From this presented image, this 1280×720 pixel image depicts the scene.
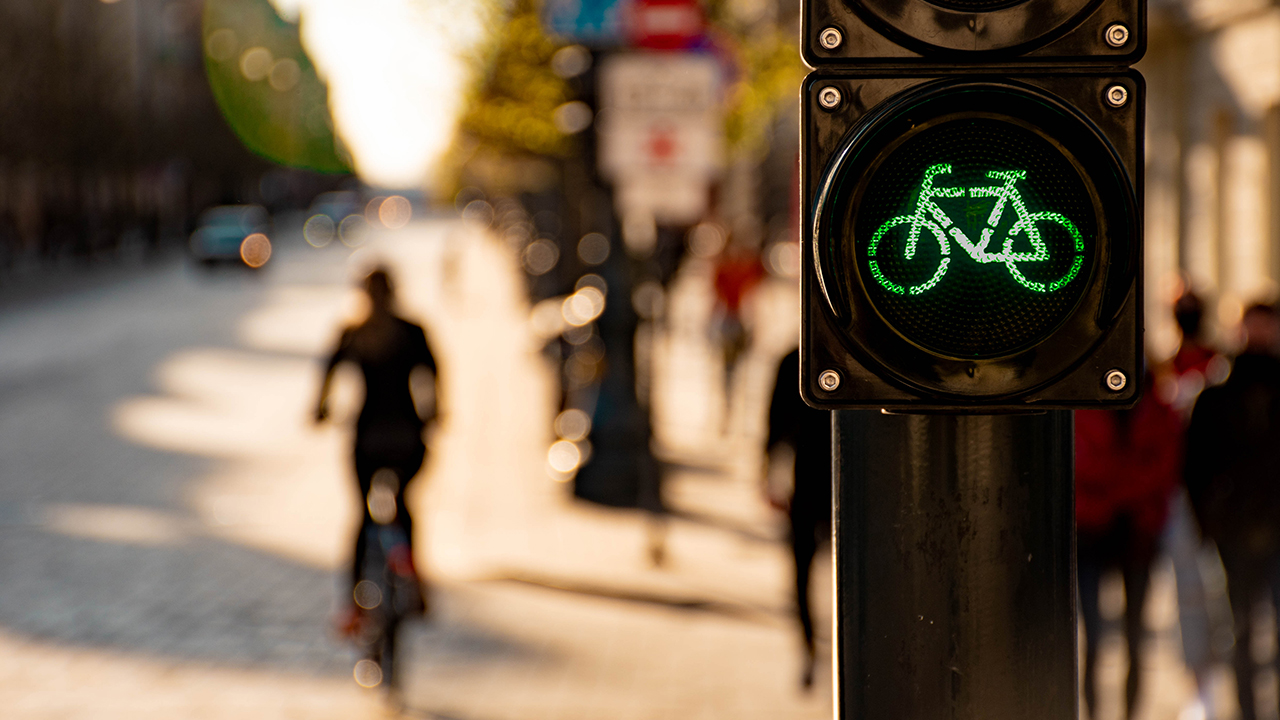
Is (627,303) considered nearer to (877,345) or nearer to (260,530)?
(260,530)

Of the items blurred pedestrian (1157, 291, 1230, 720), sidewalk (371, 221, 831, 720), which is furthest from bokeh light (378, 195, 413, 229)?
blurred pedestrian (1157, 291, 1230, 720)

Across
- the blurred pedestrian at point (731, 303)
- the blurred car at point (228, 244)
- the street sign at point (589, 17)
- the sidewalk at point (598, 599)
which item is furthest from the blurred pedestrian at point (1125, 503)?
the blurred car at point (228, 244)

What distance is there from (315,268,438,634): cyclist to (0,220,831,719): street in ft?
1.62

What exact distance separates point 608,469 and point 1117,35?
9.80 m

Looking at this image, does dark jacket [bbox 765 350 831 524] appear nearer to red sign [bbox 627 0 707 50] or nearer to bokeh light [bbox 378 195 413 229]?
red sign [bbox 627 0 707 50]

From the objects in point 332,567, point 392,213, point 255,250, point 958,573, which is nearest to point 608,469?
point 332,567

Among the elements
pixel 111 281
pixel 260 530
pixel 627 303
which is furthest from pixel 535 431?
pixel 111 281

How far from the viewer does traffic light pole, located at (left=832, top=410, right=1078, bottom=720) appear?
2104 millimetres

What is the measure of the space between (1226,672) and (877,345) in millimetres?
5855

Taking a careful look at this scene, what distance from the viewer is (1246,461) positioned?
19.8 feet

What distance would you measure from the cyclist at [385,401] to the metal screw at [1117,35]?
5.35 metres

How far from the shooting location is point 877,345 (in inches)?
79.0

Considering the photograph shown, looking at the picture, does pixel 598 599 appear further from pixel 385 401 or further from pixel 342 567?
pixel 385 401

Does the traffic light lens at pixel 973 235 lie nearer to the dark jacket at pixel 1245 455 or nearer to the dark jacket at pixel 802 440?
the dark jacket at pixel 802 440
